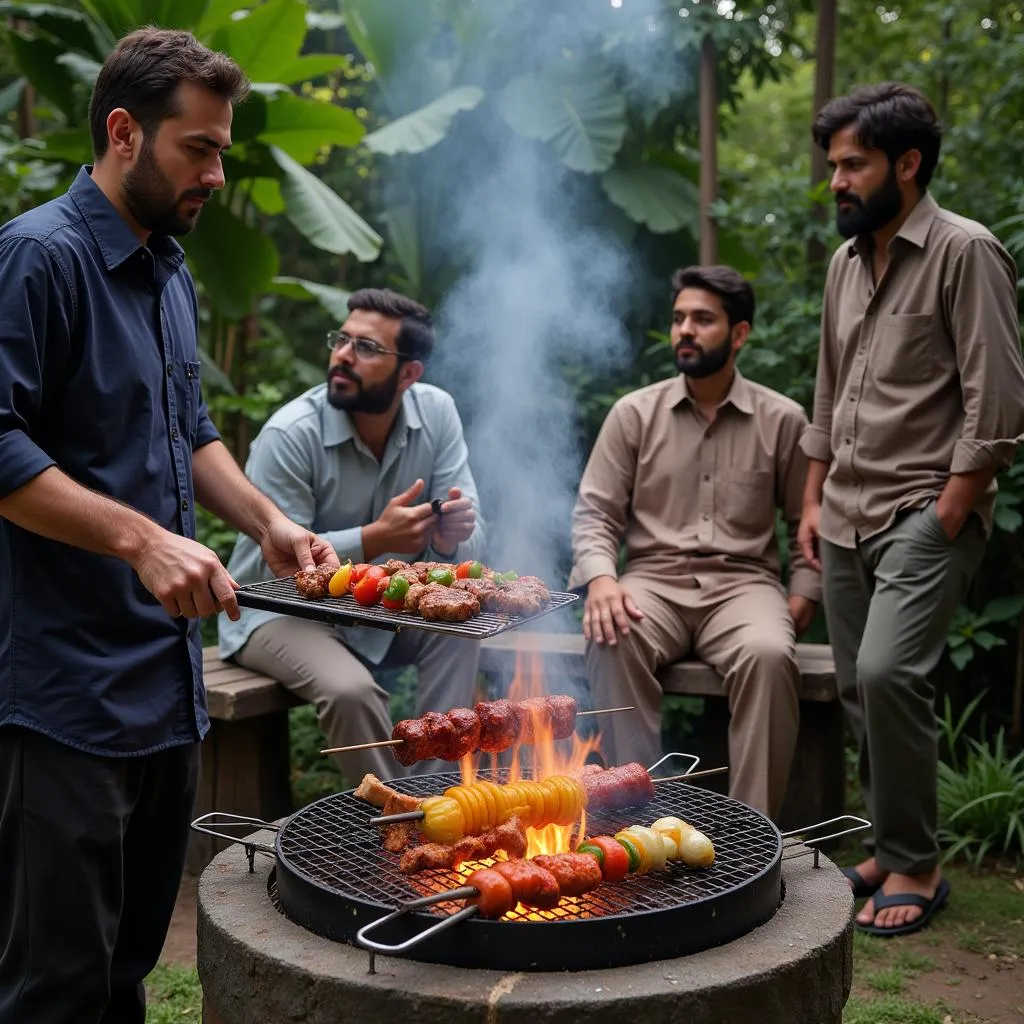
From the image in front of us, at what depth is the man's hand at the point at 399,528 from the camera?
410 cm

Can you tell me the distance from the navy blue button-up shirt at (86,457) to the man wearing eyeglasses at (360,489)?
5.79 ft

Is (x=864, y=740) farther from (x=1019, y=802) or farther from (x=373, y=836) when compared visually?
(x=373, y=836)

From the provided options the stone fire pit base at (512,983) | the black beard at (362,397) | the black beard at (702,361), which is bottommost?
the stone fire pit base at (512,983)

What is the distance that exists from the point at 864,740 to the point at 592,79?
4.83 meters

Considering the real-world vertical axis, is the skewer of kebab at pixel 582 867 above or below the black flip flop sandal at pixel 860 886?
above

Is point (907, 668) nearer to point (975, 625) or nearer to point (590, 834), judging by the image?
point (975, 625)

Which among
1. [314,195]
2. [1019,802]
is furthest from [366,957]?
[314,195]

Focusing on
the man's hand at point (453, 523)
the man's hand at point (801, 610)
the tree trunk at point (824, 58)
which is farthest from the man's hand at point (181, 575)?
the tree trunk at point (824, 58)

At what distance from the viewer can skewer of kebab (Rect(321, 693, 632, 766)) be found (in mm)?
2957

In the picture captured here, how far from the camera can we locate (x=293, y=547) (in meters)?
3.22

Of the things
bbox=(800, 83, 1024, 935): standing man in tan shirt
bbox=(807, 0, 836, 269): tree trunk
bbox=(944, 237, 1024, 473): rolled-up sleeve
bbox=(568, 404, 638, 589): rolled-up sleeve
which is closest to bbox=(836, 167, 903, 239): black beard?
bbox=(800, 83, 1024, 935): standing man in tan shirt

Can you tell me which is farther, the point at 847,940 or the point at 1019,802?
the point at 1019,802

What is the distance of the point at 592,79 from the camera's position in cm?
751

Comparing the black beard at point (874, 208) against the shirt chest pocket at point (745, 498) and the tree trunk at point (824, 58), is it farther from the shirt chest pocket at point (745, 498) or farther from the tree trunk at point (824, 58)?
the tree trunk at point (824, 58)
